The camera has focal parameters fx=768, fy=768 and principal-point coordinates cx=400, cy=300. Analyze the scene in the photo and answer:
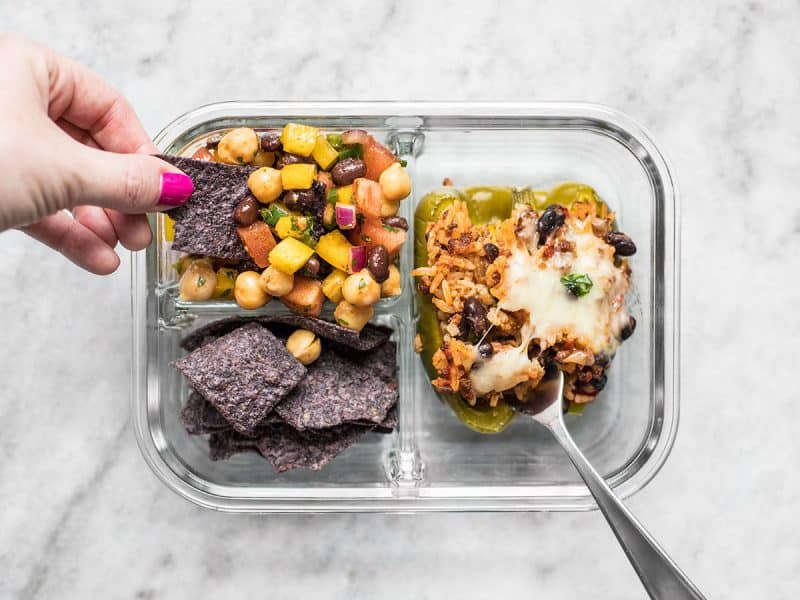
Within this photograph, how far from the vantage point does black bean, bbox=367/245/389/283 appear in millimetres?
1974

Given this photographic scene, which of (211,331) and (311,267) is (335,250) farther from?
(211,331)

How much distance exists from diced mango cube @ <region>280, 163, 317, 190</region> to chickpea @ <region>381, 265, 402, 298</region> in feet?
1.06

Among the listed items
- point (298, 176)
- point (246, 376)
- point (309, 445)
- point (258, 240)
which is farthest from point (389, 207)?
point (309, 445)

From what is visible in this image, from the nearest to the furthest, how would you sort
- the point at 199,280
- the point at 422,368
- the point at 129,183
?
the point at 129,183 < the point at 199,280 < the point at 422,368

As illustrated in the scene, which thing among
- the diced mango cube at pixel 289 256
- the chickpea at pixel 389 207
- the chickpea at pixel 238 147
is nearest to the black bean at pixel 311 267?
the diced mango cube at pixel 289 256

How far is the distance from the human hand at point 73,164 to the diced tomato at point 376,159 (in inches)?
18.7

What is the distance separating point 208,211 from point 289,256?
0.24 m

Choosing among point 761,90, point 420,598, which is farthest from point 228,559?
point 761,90

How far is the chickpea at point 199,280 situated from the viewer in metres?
2.07

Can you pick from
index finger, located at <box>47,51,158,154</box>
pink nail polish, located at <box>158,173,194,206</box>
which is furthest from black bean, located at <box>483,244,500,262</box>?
index finger, located at <box>47,51,158,154</box>

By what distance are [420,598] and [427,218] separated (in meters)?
1.22

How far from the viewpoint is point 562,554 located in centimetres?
247

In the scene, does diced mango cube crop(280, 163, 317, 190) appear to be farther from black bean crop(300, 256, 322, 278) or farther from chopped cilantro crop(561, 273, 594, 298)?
chopped cilantro crop(561, 273, 594, 298)

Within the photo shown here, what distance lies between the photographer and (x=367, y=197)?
2012 millimetres
